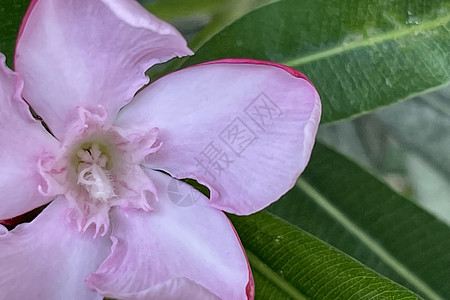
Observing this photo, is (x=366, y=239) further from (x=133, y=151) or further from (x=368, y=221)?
(x=133, y=151)

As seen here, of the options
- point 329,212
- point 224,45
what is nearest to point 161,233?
point 224,45

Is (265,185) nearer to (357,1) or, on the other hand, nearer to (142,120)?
(142,120)

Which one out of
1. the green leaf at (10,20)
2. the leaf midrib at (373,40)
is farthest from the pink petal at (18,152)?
the leaf midrib at (373,40)

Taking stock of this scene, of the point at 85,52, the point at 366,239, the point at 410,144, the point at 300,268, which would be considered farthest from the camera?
the point at 410,144

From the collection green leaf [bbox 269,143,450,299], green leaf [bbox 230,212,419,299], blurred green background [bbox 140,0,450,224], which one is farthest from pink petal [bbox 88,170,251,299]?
blurred green background [bbox 140,0,450,224]

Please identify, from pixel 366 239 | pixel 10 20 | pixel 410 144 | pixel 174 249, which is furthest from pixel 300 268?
pixel 410 144

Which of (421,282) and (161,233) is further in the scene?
(421,282)
